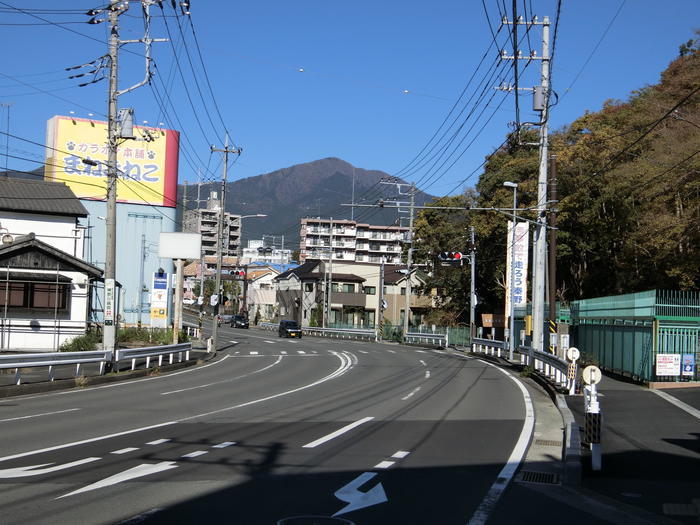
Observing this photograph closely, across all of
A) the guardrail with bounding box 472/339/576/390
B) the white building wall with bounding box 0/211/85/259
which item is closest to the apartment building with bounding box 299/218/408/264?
the white building wall with bounding box 0/211/85/259

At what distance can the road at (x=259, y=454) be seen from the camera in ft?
25.7

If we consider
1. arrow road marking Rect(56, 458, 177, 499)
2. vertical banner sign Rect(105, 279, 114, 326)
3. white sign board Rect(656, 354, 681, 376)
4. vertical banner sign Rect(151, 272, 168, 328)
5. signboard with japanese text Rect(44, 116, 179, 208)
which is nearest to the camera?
arrow road marking Rect(56, 458, 177, 499)

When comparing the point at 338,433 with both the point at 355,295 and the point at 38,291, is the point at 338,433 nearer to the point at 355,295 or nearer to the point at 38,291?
the point at 38,291

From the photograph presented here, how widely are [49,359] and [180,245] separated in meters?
17.8

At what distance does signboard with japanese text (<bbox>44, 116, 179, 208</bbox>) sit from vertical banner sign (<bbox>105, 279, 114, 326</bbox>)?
34595mm

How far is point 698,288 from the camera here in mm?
39562

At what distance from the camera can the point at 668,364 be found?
23.6 metres

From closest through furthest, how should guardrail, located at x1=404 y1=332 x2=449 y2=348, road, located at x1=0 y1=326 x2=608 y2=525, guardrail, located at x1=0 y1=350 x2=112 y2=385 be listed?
road, located at x1=0 y1=326 x2=608 y2=525, guardrail, located at x1=0 y1=350 x2=112 y2=385, guardrail, located at x1=404 y1=332 x2=449 y2=348

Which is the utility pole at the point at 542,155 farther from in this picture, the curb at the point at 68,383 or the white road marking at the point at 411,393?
the curb at the point at 68,383

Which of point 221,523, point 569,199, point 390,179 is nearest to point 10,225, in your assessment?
point 390,179

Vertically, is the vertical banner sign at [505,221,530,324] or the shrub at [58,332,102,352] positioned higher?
the vertical banner sign at [505,221,530,324]

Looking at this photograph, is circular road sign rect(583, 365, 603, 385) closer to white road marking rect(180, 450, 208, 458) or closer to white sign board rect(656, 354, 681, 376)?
white road marking rect(180, 450, 208, 458)

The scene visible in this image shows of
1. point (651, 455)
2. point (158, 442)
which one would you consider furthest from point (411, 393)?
point (158, 442)

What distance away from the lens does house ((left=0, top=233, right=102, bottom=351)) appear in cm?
3325
